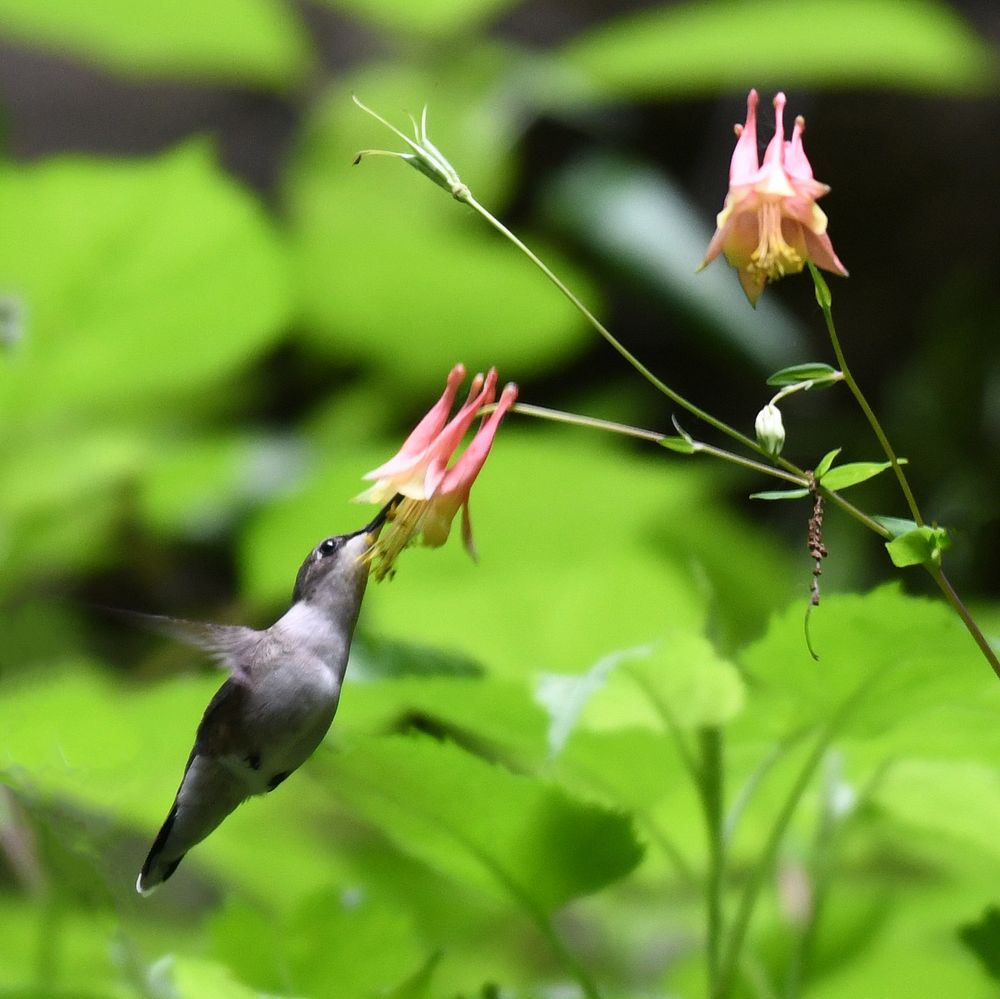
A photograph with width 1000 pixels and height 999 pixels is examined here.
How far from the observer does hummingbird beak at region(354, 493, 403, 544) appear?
0.50 meters

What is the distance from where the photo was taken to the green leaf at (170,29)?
6.39 ft

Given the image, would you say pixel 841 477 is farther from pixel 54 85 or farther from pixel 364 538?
pixel 54 85

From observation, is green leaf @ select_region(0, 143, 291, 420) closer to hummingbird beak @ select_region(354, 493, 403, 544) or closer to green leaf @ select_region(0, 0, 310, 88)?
green leaf @ select_region(0, 0, 310, 88)

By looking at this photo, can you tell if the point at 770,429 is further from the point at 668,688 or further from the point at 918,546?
the point at 668,688

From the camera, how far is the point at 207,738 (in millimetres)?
495

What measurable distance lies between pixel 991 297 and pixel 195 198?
5.94ft

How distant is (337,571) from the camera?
0.48 m

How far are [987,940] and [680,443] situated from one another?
30 cm

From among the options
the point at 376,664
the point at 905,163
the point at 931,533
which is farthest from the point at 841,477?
the point at 905,163

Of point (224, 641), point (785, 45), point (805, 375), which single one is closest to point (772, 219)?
point (805, 375)

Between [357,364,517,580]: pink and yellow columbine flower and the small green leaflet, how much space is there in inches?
6.4

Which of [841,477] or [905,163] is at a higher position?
[841,477]

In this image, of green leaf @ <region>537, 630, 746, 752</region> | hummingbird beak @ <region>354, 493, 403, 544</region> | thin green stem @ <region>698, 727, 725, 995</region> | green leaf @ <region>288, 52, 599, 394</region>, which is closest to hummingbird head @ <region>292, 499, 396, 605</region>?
hummingbird beak @ <region>354, 493, 403, 544</region>

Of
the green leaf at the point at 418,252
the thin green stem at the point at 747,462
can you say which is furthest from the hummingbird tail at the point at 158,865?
the green leaf at the point at 418,252
